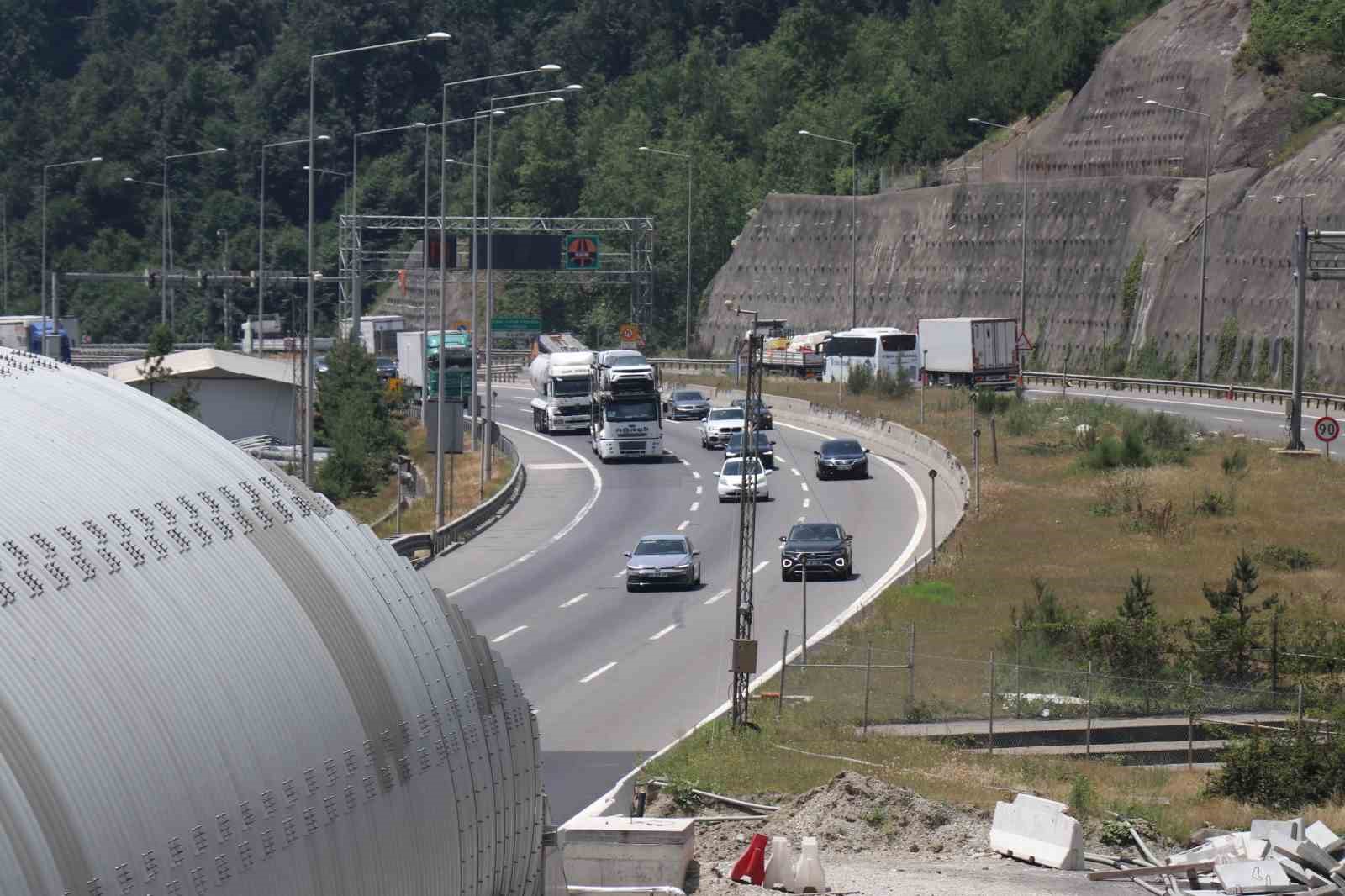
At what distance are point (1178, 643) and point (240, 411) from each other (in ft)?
182

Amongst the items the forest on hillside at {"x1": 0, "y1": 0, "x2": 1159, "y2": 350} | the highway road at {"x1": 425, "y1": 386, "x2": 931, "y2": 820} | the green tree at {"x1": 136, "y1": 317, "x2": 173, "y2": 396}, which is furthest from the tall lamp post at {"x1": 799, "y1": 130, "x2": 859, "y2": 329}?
the green tree at {"x1": 136, "y1": 317, "x2": 173, "y2": 396}

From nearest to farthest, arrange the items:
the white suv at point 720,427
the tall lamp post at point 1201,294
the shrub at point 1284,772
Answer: the shrub at point 1284,772 → the white suv at point 720,427 → the tall lamp post at point 1201,294

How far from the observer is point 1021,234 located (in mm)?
102875

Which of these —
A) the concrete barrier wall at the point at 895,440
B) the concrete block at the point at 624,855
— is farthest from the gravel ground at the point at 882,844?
the concrete barrier wall at the point at 895,440

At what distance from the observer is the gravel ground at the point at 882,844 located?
23.8m

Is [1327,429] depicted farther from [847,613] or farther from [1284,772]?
[1284,772]

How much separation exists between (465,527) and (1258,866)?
33.0 metres

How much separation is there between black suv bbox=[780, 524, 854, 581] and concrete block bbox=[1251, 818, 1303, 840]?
2020cm

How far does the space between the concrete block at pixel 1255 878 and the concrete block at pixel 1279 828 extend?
47.8 inches

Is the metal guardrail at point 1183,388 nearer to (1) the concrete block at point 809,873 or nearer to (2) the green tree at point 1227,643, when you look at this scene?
(2) the green tree at point 1227,643

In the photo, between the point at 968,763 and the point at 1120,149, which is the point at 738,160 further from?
the point at 968,763

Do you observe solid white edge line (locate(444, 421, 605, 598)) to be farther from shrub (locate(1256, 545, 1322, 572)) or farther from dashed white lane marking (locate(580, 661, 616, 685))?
shrub (locate(1256, 545, 1322, 572))

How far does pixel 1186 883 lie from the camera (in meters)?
24.0

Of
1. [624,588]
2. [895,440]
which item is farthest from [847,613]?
[895,440]
